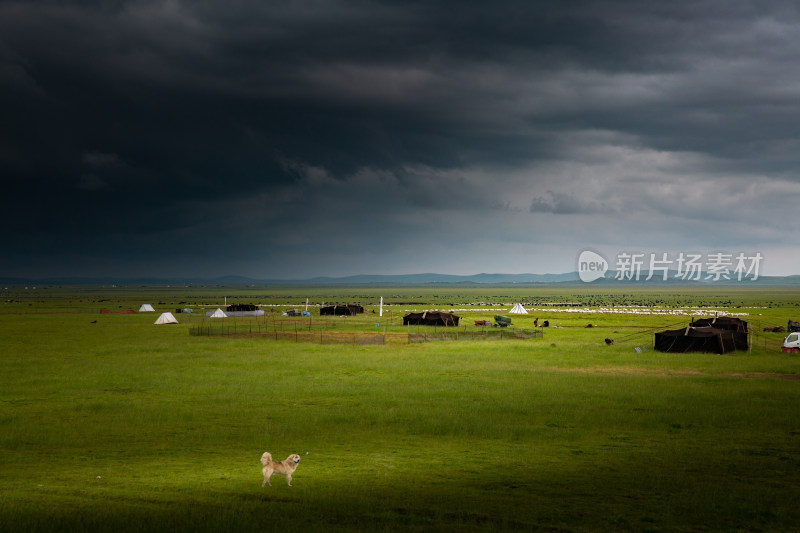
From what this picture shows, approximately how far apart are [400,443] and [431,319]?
70577 millimetres

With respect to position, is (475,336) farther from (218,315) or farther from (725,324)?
(218,315)

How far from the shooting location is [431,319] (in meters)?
95.1

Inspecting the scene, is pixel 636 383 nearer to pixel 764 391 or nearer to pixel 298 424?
pixel 764 391

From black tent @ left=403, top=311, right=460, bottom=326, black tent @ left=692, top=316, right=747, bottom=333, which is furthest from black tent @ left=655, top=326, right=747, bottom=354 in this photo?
black tent @ left=403, top=311, right=460, bottom=326

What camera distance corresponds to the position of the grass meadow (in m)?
15.4

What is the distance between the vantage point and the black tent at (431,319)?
94250 mm

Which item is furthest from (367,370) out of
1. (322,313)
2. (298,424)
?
(322,313)

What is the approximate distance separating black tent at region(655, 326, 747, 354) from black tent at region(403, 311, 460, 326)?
3852 centimetres

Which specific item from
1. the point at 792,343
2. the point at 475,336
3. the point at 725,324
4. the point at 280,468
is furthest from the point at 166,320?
the point at 280,468

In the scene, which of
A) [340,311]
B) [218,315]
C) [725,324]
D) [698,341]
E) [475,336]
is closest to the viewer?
[698,341]

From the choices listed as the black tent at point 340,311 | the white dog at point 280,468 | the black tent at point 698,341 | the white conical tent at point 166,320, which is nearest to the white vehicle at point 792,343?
the black tent at point 698,341

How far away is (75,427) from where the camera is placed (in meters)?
26.6

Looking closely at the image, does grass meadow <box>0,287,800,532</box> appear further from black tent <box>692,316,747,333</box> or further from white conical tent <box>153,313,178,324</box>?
white conical tent <box>153,313,178,324</box>

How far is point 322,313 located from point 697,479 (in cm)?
10562
